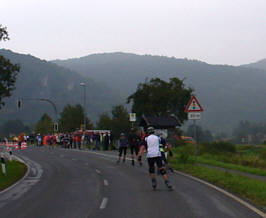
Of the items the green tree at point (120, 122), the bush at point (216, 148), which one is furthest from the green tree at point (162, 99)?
the bush at point (216, 148)

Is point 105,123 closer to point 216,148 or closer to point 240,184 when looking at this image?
point 216,148

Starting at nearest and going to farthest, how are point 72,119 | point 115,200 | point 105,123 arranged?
point 115,200 → point 105,123 → point 72,119

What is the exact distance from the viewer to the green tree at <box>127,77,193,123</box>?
65500mm

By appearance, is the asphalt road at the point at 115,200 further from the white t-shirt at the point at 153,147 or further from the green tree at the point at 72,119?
the green tree at the point at 72,119

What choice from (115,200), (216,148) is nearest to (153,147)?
(115,200)

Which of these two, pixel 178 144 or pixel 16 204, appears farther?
pixel 178 144

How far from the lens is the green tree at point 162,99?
6550 cm

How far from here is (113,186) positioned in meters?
15.3

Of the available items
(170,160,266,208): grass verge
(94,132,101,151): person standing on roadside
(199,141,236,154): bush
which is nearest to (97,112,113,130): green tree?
(94,132,101,151): person standing on roadside

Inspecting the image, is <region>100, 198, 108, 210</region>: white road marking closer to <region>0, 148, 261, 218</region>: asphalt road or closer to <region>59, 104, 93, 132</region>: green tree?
<region>0, 148, 261, 218</region>: asphalt road

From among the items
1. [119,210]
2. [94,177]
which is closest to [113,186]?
[94,177]

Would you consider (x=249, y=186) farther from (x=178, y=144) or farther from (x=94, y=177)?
(x=178, y=144)

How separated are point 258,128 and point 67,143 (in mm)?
90143

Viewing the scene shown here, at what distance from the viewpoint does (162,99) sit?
2591 inches
